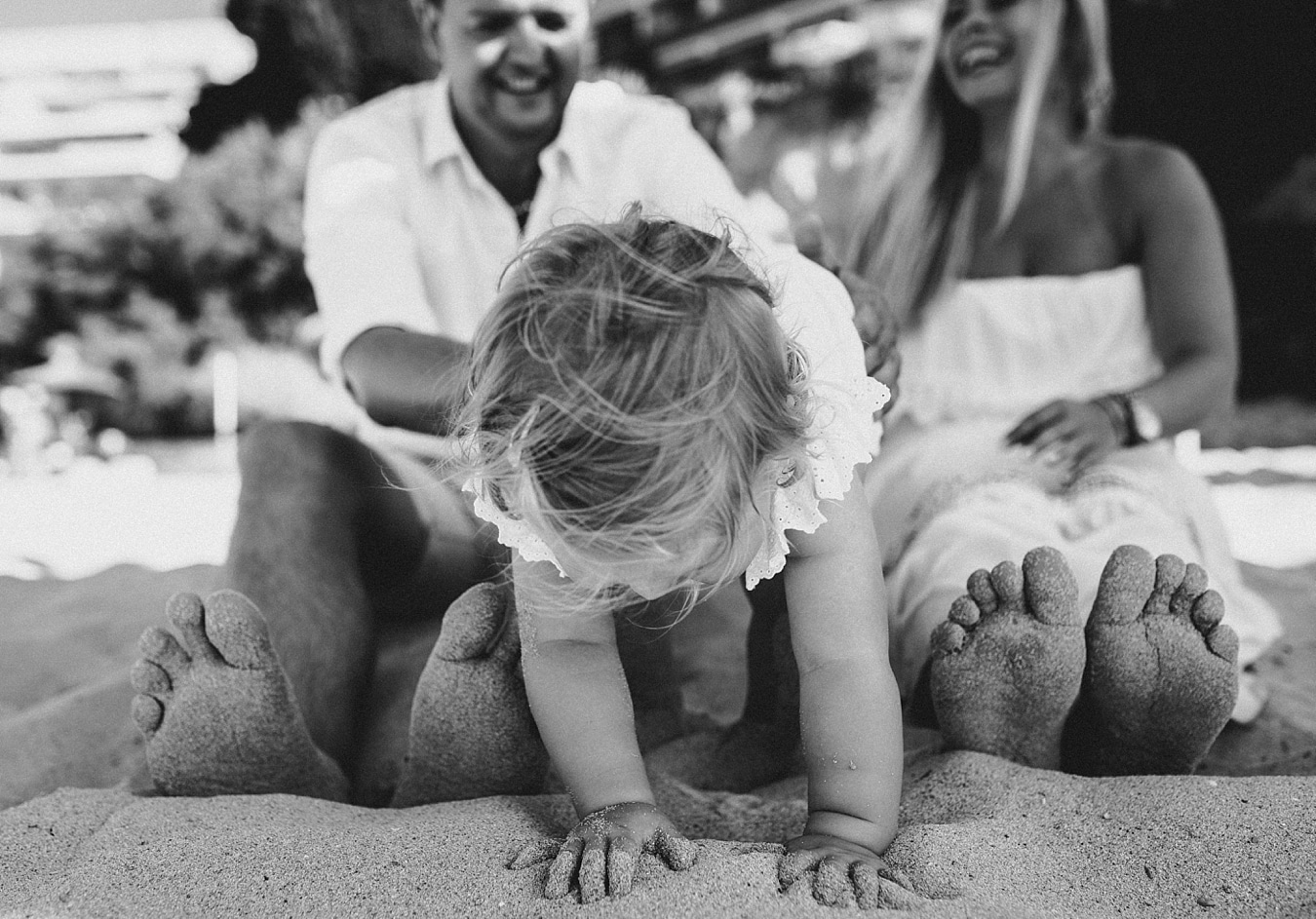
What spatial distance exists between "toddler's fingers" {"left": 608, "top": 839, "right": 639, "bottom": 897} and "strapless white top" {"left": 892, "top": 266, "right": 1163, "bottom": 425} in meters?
1.31

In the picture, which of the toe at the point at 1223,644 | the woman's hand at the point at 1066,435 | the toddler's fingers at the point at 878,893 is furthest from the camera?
the woman's hand at the point at 1066,435

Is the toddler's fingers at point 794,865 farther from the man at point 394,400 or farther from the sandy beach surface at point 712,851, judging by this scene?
the man at point 394,400

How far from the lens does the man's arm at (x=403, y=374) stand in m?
1.64

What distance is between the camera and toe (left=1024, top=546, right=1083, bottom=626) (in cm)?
124

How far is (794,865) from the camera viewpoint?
1.02 meters

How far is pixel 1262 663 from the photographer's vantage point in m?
1.96

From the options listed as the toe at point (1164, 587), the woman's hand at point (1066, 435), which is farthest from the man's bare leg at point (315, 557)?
the woman's hand at point (1066, 435)

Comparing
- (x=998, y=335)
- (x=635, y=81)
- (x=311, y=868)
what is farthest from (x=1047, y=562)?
(x=635, y=81)

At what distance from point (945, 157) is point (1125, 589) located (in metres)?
1.39

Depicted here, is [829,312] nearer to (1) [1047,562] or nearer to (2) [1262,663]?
(1) [1047,562]

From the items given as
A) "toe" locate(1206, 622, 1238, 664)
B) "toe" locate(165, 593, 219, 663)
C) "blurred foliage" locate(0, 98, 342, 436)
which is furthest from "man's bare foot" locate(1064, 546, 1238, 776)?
"blurred foliage" locate(0, 98, 342, 436)

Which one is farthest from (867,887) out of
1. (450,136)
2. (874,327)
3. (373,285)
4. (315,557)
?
(450,136)

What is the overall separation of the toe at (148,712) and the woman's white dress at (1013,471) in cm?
98

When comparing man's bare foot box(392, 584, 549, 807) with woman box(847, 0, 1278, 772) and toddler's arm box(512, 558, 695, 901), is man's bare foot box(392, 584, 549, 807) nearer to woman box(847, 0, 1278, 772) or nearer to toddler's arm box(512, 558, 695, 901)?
toddler's arm box(512, 558, 695, 901)
